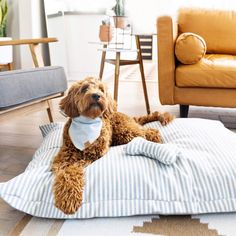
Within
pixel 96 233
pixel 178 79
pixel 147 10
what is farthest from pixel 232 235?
pixel 147 10

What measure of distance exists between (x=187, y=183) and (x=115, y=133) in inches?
18.9

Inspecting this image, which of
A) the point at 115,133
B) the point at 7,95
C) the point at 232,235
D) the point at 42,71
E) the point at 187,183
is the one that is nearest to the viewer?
the point at 232,235

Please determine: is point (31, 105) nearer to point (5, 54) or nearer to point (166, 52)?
point (166, 52)

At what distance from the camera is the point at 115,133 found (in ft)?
5.07

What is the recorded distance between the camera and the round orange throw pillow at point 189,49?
2143 mm

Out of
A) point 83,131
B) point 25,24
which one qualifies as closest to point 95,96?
point 83,131

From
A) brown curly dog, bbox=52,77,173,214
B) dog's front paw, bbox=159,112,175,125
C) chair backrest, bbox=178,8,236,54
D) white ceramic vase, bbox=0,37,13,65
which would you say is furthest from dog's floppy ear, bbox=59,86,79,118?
white ceramic vase, bbox=0,37,13,65

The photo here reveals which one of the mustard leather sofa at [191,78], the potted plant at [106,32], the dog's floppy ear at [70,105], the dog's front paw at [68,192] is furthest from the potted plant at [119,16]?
the dog's front paw at [68,192]

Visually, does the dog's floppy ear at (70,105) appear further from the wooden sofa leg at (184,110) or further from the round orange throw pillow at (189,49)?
the wooden sofa leg at (184,110)

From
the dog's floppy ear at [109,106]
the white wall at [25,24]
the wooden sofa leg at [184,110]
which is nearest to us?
the dog's floppy ear at [109,106]

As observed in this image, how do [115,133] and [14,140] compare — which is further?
[14,140]

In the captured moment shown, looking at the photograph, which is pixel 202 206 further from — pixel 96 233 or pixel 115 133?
pixel 115 133

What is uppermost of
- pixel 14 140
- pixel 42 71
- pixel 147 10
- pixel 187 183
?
pixel 147 10

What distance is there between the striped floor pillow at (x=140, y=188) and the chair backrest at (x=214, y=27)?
1607 millimetres
